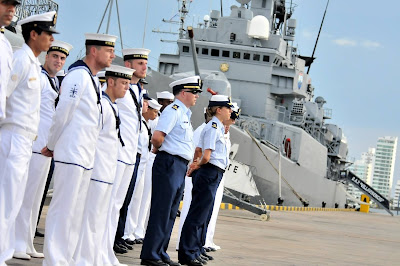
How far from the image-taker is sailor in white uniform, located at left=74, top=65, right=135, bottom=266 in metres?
5.28

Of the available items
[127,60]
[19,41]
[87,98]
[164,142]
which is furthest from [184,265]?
[19,41]

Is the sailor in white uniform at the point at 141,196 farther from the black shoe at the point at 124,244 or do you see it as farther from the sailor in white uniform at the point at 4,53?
the sailor in white uniform at the point at 4,53

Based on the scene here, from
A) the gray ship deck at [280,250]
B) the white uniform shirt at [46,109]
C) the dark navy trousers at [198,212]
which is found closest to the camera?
the white uniform shirt at [46,109]

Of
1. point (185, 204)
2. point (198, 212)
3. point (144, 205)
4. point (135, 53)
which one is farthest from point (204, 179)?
point (144, 205)

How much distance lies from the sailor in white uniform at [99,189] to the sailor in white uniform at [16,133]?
721 mm

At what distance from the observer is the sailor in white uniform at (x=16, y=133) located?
4.42m

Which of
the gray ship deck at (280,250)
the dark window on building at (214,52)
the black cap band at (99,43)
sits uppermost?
the dark window on building at (214,52)

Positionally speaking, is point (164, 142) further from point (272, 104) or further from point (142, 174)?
point (272, 104)

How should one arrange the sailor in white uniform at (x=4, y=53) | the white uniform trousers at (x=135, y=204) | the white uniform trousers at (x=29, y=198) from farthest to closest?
the white uniform trousers at (x=135, y=204) < the white uniform trousers at (x=29, y=198) < the sailor in white uniform at (x=4, y=53)

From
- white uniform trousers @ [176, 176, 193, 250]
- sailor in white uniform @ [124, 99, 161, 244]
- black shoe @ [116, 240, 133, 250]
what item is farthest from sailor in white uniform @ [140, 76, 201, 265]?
sailor in white uniform @ [124, 99, 161, 244]

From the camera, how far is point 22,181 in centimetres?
455

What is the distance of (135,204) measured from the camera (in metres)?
9.18

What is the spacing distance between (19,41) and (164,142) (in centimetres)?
558

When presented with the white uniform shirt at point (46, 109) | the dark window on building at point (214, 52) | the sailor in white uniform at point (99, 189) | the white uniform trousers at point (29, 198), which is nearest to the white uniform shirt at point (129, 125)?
the white uniform shirt at point (46, 109)
